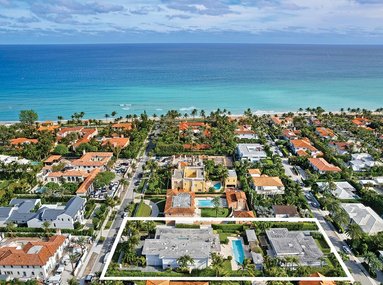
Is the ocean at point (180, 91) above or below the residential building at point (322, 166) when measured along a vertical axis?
below

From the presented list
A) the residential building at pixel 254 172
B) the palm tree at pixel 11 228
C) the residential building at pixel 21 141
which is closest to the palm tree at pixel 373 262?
the residential building at pixel 254 172

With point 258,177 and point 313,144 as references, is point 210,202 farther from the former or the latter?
point 313,144

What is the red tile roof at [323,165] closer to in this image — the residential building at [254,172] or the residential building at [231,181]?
the residential building at [254,172]

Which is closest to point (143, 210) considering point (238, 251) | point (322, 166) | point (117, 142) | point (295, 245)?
point (238, 251)

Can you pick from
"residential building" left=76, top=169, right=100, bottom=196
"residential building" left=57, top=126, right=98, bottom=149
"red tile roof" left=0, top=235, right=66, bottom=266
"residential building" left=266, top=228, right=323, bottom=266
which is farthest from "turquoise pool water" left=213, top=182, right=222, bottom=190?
"residential building" left=57, top=126, right=98, bottom=149

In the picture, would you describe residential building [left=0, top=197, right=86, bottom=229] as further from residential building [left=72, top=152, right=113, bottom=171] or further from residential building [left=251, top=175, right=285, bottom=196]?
residential building [left=251, top=175, right=285, bottom=196]

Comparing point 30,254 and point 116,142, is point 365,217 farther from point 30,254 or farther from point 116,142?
point 116,142

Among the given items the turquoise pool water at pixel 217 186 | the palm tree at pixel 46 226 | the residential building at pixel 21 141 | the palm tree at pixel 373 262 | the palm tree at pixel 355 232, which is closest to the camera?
the palm tree at pixel 373 262

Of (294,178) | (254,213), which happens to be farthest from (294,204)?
(294,178)
